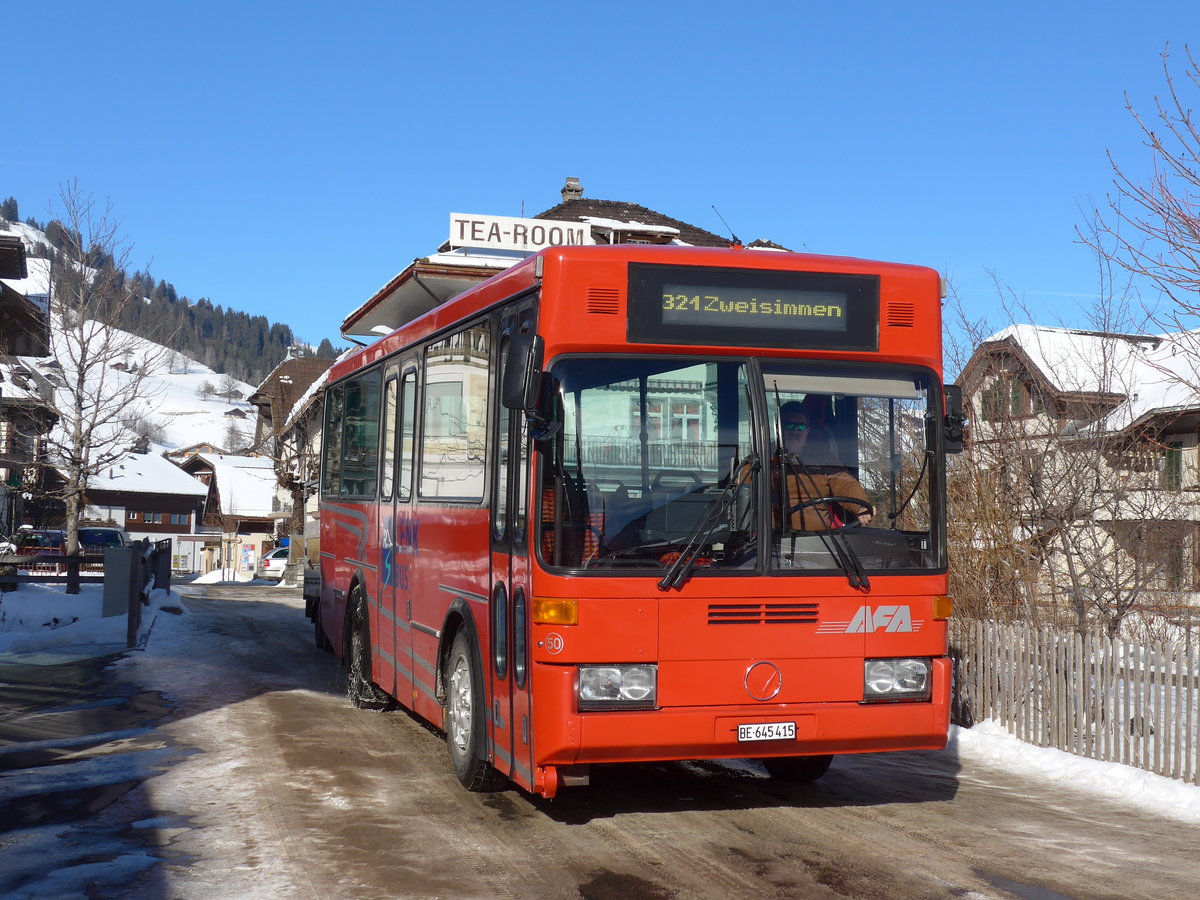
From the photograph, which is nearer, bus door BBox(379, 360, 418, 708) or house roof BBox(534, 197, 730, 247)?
bus door BBox(379, 360, 418, 708)

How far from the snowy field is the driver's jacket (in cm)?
328

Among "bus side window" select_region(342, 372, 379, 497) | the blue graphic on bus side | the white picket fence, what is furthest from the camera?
"bus side window" select_region(342, 372, 379, 497)

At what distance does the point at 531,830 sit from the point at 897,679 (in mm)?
2303

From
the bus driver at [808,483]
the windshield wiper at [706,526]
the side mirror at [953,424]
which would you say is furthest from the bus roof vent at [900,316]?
the windshield wiper at [706,526]

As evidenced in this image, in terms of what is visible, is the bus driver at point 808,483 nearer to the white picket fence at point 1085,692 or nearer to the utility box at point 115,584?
the white picket fence at point 1085,692

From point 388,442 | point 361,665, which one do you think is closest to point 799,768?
point 388,442

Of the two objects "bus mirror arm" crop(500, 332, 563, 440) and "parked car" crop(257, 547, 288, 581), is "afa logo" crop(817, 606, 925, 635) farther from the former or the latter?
"parked car" crop(257, 547, 288, 581)

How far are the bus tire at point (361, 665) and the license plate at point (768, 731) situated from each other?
5.77 m

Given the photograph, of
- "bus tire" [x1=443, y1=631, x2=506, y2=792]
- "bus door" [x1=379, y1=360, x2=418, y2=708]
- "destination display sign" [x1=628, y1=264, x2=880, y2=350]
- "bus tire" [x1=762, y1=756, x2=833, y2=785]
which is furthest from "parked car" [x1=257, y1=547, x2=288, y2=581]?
"destination display sign" [x1=628, y1=264, x2=880, y2=350]

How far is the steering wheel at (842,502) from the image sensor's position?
289 inches

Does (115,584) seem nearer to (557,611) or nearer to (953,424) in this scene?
(557,611)

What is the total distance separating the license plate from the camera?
7172mm

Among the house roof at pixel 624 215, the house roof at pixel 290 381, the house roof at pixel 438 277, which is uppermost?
the house roof at pixel 624 215

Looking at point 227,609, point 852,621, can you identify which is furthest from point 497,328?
point 227,609
